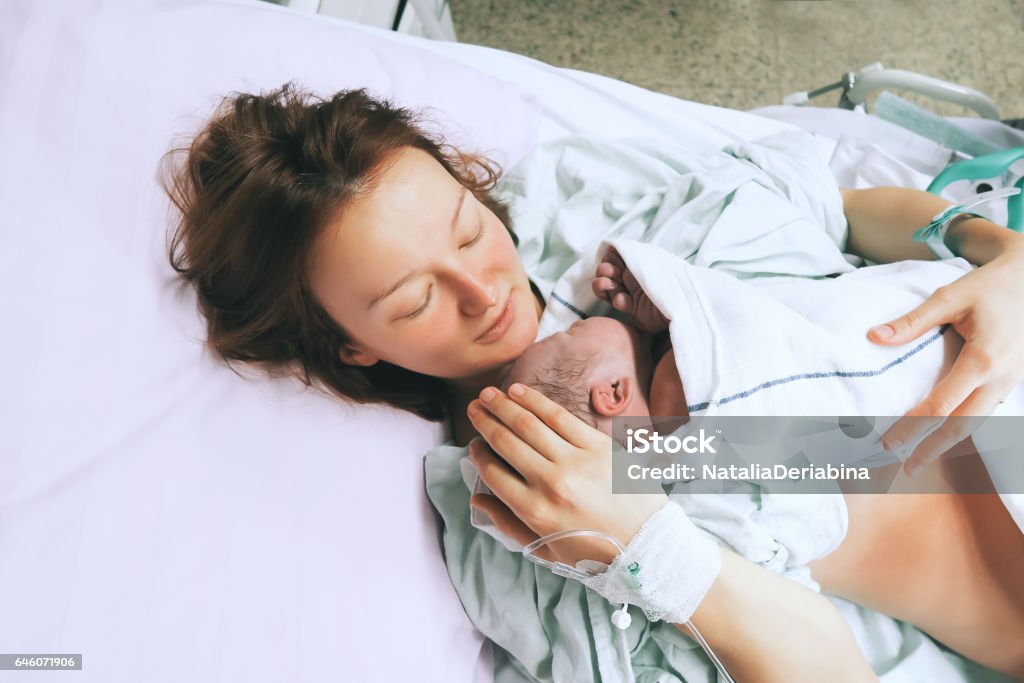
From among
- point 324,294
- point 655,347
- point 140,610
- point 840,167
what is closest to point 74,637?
point 140,610

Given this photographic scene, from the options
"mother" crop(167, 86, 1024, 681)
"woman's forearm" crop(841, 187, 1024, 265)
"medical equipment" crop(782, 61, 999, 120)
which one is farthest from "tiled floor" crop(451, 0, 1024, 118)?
"mother" crop(167, 86, 1024, 681)

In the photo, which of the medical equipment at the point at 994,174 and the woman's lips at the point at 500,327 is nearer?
the woman's lips at the point at 500,327

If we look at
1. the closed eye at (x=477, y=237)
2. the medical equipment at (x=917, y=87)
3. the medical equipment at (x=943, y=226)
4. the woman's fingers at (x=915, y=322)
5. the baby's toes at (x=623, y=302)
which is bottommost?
the baby's toes at (x=623, y=302)

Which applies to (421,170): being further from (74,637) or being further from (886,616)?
(886,616)

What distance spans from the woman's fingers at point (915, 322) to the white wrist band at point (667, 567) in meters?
0.33

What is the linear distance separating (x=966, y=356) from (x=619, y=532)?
48cm

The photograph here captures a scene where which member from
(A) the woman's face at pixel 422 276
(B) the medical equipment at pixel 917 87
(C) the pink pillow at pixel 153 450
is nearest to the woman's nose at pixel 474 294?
(A) the woman's face at pixel 422 276

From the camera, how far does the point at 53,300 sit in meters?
0.84

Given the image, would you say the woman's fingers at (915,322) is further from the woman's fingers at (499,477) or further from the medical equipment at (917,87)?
the medical equipment at (917,87)

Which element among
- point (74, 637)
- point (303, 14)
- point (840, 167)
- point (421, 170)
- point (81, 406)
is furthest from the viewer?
point (840, 167)

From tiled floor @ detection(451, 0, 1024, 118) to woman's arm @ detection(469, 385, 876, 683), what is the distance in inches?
75.5

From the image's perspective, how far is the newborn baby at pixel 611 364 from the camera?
92 centimetres

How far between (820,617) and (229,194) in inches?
36.7

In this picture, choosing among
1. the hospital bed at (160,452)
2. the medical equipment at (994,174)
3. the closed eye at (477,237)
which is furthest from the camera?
the medical equipment at (994,174)
